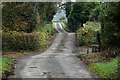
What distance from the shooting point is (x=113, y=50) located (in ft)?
46.1

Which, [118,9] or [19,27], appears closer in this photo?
[118,9]

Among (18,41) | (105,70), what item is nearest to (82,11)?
(18,41)

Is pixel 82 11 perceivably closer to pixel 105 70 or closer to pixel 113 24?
pixel 105 70

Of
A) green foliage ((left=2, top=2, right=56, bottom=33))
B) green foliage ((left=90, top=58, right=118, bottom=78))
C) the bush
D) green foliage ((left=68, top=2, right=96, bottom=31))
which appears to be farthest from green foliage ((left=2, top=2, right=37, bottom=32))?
green foliage ((left=68, top=2, right=96, bottom=31))

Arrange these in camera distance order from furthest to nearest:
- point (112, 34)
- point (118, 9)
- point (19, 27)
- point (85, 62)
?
point (19, 27)
point (85, 62)
point (112, 34)
point (118, 9)

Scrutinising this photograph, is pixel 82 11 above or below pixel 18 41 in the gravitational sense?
above

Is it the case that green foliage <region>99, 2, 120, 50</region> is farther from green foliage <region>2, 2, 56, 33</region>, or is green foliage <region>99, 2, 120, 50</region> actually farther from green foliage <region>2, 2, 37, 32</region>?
green foliage <region>2, 2, 37, 32</region>

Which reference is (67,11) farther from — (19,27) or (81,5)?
(19,27)

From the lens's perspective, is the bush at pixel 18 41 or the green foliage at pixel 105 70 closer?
the green foliage at pixel 105 70

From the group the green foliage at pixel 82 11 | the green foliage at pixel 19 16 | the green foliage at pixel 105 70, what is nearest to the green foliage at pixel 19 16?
the green foliage at pixel 19 16

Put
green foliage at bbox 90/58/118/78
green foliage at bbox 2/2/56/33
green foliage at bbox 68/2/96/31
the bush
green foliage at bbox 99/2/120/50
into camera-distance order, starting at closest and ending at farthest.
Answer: green foliage at bbox 99/2/120/50 → green foliage at bbox 90/58/118/78 → the bush → green foliage at bbox 2/2/56/33 → green foliage at bbox 68/2/96/31

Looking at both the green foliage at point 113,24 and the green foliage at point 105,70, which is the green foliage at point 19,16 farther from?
the green foliage at point 113,24

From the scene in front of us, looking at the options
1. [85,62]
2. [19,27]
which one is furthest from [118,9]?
[19,27]

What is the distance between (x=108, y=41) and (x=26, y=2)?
48.8 feet
